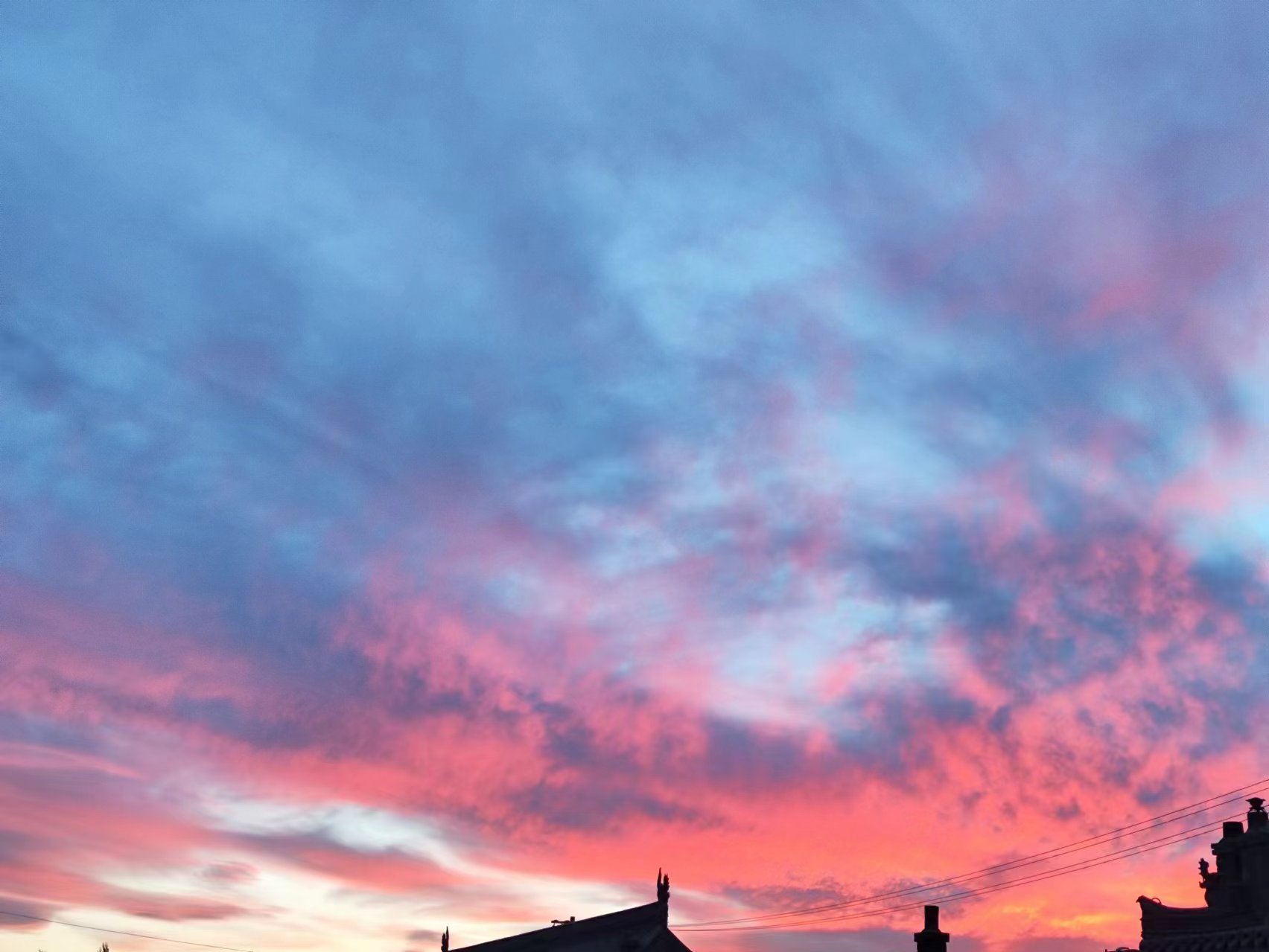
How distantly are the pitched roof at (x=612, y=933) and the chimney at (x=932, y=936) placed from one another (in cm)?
1917

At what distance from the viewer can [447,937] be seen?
76.0 meters

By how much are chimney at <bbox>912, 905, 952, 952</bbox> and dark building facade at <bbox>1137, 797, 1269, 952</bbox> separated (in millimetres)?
7231

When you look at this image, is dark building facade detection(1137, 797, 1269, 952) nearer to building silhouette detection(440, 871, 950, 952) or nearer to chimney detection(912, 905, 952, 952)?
chimney detection(912, 905, 952, 952)

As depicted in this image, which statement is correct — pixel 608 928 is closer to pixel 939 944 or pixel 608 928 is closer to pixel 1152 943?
pixel 939 944

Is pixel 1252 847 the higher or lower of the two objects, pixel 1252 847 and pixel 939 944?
the higher

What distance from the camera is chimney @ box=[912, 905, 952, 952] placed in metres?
48.7

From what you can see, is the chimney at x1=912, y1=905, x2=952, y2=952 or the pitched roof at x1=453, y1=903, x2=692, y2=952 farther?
the pitched roof at x1=453, y1=903, x2=692, y2=952

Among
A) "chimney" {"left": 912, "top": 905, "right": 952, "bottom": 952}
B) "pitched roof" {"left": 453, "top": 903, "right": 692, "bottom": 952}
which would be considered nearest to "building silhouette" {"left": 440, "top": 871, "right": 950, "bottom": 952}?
"pitched roof" {"left": 453, "top": 903, "right": 692, "bottom": 952}

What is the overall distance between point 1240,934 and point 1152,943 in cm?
437

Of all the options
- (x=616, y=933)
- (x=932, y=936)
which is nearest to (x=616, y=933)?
(x=616, y=933)

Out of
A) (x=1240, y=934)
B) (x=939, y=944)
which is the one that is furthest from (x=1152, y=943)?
(x=939, y=944)

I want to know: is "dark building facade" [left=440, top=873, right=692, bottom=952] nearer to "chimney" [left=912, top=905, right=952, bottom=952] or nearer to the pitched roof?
the pitched roof

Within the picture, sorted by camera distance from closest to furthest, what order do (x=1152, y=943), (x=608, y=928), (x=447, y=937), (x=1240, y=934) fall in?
(x=1240, y=934), (x=1152, y=943), (x=608, y=928), (x=447, y=937)

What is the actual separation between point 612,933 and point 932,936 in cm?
2171
